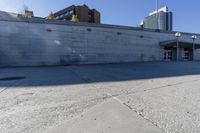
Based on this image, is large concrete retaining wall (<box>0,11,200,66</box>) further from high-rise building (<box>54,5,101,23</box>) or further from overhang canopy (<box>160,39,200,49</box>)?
high-rise building (<box>54,5,101,23</box>)

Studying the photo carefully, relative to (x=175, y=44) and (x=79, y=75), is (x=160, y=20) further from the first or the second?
(x=79, y=75)

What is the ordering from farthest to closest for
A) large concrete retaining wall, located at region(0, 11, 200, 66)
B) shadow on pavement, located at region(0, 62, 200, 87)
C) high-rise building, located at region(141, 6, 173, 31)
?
high-rise building, located at region(141, 6, 173, 31) → large concrete retaining wall, located at region(0, 11, 200, 66) → shadow on pavement, located at region(0, 62, 200, 87)

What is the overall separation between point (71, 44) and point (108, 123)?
892 inches

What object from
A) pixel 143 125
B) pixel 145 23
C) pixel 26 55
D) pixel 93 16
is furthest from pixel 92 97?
pixel 93 16

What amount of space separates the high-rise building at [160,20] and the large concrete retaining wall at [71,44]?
1298 centimetres

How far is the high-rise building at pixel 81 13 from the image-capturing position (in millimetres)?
79919

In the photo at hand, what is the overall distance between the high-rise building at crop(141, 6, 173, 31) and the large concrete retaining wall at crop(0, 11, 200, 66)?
511 inches

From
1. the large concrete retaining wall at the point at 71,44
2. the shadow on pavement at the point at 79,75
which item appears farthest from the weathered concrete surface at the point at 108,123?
the large concrete retaining wall at the point at 71,44

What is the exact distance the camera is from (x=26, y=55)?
23625 millimetres

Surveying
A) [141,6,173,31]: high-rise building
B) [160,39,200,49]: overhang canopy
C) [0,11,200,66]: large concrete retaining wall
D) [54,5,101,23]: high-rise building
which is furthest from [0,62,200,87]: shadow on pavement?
[54,5,101,23]: high-rise building

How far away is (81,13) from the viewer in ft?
262

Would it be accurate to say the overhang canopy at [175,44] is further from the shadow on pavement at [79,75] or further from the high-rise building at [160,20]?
the shadow on pavement at [79,75]

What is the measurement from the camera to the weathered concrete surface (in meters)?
3.59

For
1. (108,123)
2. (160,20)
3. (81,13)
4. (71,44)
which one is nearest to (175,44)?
(160,20)
